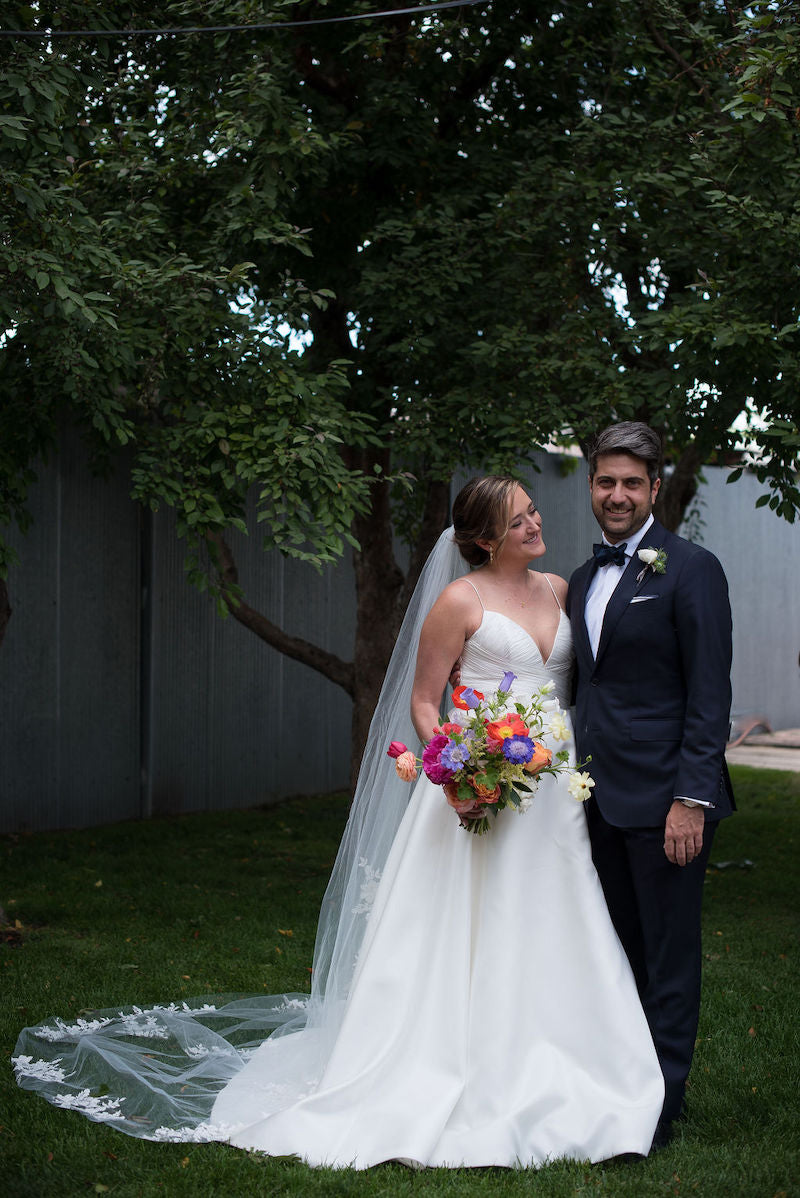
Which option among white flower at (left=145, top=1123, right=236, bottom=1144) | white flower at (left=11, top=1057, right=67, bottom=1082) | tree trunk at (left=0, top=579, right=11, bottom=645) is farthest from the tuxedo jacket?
tree trunk at (left=0, top=579, right=11, bottom=645)

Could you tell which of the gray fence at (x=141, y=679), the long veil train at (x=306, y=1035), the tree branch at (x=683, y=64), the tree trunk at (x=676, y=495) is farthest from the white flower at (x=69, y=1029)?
the tree trunk at (x=676, y=495)

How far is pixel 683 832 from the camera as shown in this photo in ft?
11.3

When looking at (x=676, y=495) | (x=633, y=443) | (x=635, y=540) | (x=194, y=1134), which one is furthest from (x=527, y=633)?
(x=676, y=495)

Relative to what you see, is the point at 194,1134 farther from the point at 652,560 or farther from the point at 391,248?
the point at 391,248

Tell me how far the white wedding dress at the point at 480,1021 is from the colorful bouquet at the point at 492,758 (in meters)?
0.16

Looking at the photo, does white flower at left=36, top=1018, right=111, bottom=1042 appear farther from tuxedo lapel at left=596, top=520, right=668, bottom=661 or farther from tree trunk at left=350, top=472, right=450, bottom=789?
tree trunk at left=350, top=472, right=450, bottom=789

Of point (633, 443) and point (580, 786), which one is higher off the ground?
point (633, 443)

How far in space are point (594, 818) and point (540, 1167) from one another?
0.98 meters

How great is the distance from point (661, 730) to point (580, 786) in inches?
12.0

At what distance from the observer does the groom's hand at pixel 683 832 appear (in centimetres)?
343

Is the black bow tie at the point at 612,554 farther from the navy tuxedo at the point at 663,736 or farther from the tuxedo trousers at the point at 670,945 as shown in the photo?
the tuxedo trousers at the point at 670,945

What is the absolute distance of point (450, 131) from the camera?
7855 mm

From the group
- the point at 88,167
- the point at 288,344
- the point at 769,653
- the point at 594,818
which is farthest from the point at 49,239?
the point at 769,653

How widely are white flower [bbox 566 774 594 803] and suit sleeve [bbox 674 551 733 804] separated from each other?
0.81ft
